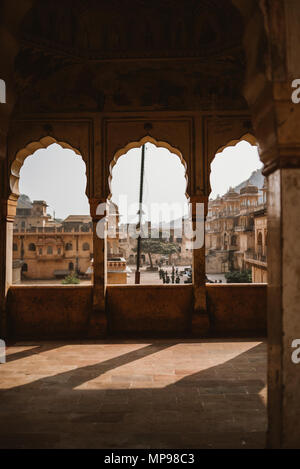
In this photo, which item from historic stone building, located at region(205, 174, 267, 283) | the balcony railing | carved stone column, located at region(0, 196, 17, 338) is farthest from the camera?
the balcony railing

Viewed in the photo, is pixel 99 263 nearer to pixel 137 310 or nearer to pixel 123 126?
pixel 137 310

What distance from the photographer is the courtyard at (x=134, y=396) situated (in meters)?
3.09

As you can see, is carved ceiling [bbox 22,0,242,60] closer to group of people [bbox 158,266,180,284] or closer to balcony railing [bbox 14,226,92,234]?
group of people [bbox 158,266,180,284]

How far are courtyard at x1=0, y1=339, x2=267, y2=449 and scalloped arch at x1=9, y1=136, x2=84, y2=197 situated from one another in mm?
3432

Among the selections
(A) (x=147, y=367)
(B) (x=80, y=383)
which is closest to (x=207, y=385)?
(A) (x=147, y=367)

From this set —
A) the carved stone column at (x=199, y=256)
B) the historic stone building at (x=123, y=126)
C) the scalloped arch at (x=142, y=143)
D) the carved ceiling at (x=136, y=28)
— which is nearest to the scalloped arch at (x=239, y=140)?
the historic stone building at (x=123, y=126)


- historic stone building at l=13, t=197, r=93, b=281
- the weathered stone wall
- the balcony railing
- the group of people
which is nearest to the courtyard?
the weathered stone wall

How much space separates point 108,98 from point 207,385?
6.19m

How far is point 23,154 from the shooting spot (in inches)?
293

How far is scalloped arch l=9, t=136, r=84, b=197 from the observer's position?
7.15 meters

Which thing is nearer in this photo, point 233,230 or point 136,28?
point 136,28

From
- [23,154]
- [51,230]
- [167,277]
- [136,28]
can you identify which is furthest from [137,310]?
[51,230]

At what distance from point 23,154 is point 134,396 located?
584cm

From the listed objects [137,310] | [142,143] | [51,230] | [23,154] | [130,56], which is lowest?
[137,310]
